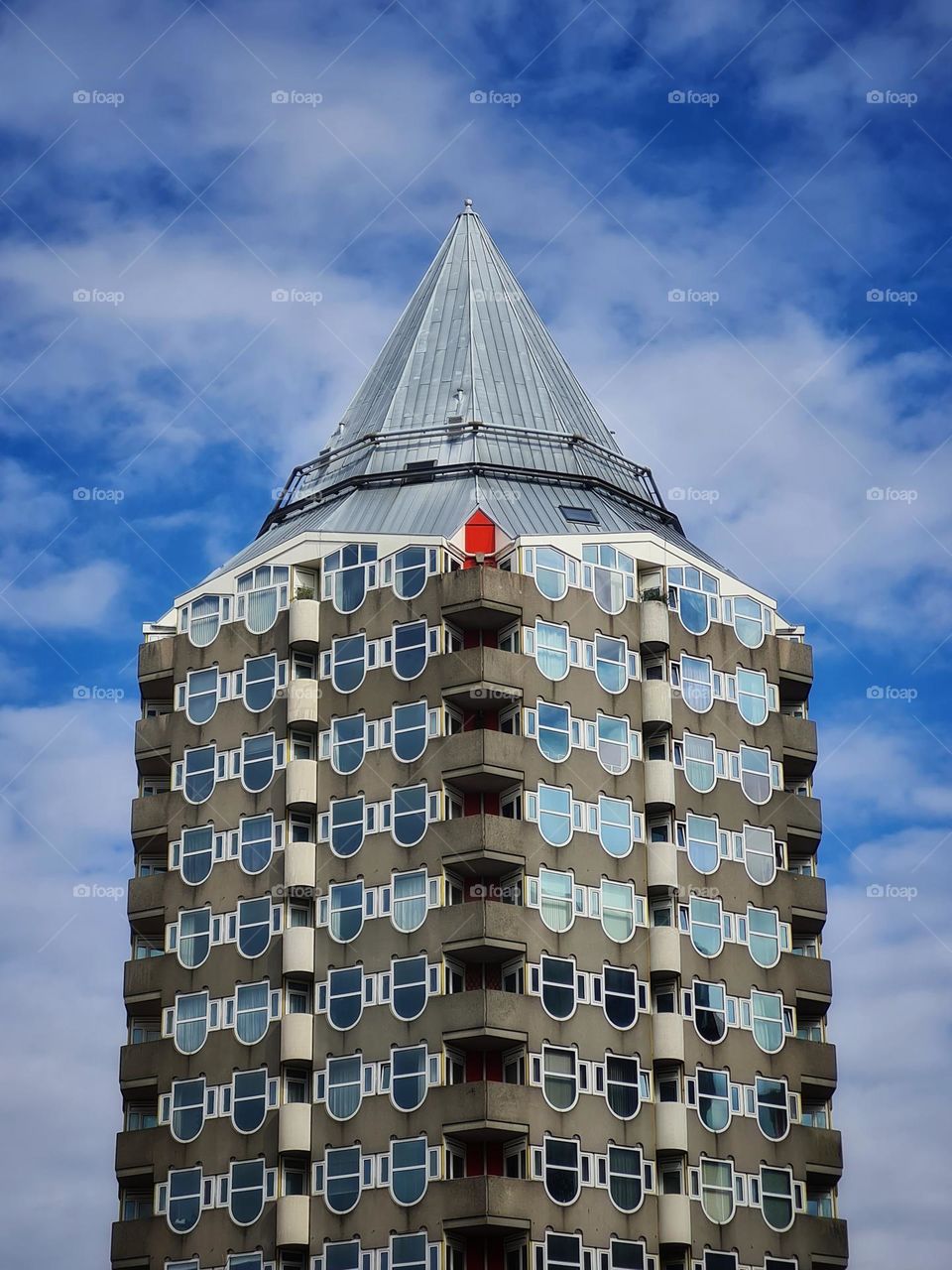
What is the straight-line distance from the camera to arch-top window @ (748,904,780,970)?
10950 cm

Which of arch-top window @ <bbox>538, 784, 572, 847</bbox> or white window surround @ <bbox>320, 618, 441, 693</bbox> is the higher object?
white window surround @ <bbox>320, 618, 441, 693</bbox>

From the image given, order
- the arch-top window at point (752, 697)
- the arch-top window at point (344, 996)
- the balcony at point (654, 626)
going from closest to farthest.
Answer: the arch-top window at point (344, 996), the balcony at point (654, 626), the arch-top window at point (752, 697)

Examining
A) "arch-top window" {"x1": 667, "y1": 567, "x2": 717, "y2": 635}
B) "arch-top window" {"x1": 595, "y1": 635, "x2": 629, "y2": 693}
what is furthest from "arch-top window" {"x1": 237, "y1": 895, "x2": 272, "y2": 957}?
"arch-top window" {"x1": 667, "y1": 567, "x2": 717, "y2": 635}

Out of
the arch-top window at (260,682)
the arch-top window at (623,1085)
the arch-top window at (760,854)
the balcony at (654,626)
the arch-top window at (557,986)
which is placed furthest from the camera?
the balcony at (654,626)

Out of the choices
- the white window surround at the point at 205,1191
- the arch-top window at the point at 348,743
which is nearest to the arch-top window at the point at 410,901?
the arch-top window at the point at 348,743

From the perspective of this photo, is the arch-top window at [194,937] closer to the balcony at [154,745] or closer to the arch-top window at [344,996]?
the arch-top window at [344,996]

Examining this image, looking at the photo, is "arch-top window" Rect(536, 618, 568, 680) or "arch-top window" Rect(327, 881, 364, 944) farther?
"arch-top window" Rect(536, 618, 568, 680)

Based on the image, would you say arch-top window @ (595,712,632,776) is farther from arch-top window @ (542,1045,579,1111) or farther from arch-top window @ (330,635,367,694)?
arch-top window @ (542,1045,579,1111)

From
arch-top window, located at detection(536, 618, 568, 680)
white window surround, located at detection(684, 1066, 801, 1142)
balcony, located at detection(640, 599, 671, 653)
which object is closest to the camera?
white window surround, located at detection(684, 1066, 801, 1142)

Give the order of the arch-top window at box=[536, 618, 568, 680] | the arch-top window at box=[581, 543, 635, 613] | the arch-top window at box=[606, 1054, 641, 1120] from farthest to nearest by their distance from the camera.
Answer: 1. the arch-top window at box=[581, 543, 635, 613]
2. the arch-top window at box=[536, 618, 568, 680]
3. the arch-top window at box=[606, 1054, 641, 1120]

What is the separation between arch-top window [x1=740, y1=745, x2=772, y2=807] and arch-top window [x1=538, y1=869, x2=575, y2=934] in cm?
1192

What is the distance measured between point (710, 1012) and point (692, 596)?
20.0 meters

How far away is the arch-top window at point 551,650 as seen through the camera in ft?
356

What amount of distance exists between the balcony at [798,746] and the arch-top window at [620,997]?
1604 centimetres
